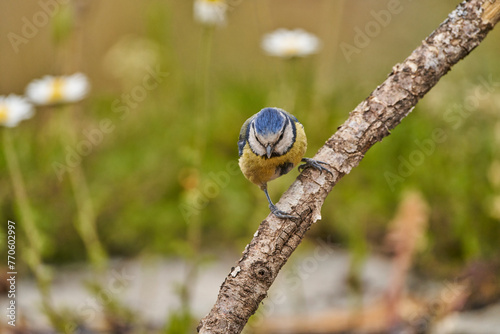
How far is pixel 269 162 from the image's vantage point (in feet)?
5.01

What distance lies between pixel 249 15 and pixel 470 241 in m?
2.68

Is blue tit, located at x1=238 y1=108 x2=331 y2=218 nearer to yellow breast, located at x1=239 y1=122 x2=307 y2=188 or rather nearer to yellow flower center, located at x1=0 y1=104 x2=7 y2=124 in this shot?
yellow breast, located at x1=239 y1=122 x2=307 y2=188

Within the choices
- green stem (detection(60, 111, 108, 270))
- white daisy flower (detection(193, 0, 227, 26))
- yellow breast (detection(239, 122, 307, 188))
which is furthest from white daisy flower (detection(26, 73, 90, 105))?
yellow breast (detection(239, 122, 307, 188))

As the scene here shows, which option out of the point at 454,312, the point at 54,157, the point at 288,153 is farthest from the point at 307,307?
the point at 54,157

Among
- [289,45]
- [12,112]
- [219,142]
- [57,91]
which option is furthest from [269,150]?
[219,142]

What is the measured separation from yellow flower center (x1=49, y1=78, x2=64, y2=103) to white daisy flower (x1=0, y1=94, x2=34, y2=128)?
0.59ft

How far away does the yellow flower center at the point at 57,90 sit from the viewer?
2.46 metres

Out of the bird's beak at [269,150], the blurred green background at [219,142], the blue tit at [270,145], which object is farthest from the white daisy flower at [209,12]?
the bird's beak at [269,150]

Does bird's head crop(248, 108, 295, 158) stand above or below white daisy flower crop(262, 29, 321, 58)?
below

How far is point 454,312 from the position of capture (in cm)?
213

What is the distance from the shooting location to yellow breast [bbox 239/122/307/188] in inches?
59.7

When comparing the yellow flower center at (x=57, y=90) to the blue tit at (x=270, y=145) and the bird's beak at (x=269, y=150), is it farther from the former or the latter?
the bird's beak at (x=269, y=150)

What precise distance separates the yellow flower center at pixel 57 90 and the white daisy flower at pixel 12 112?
18cm

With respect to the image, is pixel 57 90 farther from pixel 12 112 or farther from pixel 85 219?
pixel 85 219
